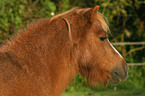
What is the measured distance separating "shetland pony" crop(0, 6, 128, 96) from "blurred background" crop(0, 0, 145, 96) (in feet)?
12.4

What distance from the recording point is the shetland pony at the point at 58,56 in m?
2.43

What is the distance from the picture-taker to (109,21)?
823 cm

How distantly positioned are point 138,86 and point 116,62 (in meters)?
5.34

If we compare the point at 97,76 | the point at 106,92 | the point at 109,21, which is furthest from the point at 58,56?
the point at 109,21

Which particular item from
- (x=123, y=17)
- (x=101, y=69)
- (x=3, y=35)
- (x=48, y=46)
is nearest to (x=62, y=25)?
(x=48, y=46)

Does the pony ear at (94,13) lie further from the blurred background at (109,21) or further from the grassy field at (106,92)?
the grassy field at (106,92)

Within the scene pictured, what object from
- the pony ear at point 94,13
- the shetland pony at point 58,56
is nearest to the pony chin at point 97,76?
the shetland pony at point 58,56

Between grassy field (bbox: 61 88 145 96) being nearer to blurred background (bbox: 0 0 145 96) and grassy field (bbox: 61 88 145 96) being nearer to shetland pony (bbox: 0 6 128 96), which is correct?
blurred background (bbox: 0 0 145 96)

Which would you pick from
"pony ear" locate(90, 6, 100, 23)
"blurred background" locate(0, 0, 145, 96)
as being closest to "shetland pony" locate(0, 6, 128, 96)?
"pony ear" locate(90, 6, 100, 23)

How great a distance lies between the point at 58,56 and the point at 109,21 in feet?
19.1

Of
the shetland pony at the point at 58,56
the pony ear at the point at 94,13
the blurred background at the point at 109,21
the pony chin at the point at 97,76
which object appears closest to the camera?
the shetland pony at the point at 58,56

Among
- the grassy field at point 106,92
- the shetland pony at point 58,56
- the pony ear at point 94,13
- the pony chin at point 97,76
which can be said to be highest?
the pony ear at point 94,13

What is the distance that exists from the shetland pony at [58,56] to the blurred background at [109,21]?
12.4 ft

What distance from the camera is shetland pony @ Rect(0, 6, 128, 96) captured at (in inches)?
95.7
